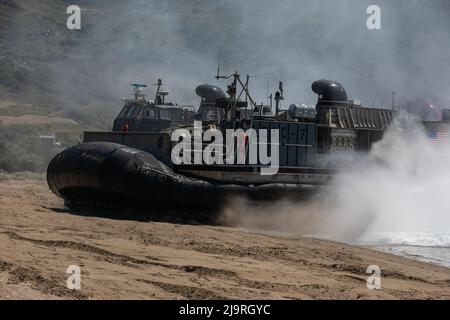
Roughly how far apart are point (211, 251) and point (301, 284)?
6.10ft

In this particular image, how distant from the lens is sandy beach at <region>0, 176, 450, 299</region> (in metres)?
6.71

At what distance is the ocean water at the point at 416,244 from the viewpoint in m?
10.6

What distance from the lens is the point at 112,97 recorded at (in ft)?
118

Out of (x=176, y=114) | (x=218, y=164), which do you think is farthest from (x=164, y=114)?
(x=218, y=164)

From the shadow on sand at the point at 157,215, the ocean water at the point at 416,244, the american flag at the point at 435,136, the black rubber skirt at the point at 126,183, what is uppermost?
the american flag at the point at 435,136

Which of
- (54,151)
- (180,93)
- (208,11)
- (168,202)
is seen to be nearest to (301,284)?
(168,202)

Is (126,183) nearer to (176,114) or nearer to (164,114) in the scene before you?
(164,114)

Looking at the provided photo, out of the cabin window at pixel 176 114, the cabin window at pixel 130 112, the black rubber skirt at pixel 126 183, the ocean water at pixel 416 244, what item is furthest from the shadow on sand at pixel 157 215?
the cabin window at pixel 176 114

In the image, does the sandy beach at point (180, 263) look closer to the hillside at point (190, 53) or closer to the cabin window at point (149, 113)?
the cabin window at point (149, 113)

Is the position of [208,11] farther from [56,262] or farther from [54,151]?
→ [56,262]

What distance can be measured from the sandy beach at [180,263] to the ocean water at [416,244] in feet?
2.13

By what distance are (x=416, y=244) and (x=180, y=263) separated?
4.84m

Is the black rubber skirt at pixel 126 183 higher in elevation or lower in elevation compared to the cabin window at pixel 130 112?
lower

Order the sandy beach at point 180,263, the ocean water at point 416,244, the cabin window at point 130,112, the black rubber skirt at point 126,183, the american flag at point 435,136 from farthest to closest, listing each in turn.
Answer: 1. the cabin window at point 130,112
2. the american flag at point 435,136
3. the black rubber skirt at point 126,183
4. the ocean water at point 416,244
5. the sandy beach at point 180,263
